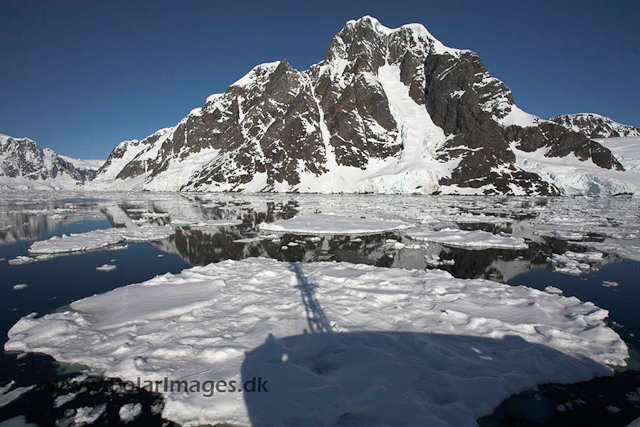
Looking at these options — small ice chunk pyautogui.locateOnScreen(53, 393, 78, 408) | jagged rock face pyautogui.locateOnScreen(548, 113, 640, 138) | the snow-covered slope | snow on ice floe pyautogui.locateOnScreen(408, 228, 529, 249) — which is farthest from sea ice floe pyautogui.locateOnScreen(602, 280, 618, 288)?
jagged rock face pyautogui.locateOnScreen(548, 113, 640, 138)

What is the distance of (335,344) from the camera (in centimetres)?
595

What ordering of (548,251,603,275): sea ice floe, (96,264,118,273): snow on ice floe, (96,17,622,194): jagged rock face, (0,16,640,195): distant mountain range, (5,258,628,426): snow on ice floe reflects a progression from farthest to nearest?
(96,17,622,194): jagged rock face
(0,16,640,195): distant mountain range
(548,251,603,275): sea ice floe
(96,264,118,273): snow on ice floe
(5,258,628,426): snow on ice floe

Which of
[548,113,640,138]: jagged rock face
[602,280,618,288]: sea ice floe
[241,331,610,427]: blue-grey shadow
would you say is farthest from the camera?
[548,113,640,138]: jagged rock face

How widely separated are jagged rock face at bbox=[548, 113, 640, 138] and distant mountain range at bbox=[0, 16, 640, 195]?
85841mm

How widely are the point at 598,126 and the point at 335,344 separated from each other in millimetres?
240047

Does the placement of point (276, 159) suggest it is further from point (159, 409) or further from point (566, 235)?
point (159, 409)

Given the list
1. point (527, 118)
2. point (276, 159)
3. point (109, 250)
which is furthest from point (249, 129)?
point (109, 250)

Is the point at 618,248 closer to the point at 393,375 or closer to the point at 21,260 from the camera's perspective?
the point at 393,375

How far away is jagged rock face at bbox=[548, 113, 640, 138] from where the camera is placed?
172 meters

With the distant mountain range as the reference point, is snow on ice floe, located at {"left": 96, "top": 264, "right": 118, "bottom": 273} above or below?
below

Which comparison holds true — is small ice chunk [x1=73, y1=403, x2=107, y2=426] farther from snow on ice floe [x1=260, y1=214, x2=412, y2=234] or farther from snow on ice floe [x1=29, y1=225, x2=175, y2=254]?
snow on ice floe [x1=260, y1=214, x2=412, y2=234]

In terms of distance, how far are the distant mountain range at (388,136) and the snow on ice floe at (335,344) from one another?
81.2 meters

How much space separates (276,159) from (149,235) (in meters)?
86.5

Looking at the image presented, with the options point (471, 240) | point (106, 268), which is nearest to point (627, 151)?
point (471, 240)
